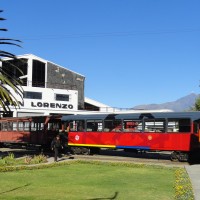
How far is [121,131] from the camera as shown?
1063 inches

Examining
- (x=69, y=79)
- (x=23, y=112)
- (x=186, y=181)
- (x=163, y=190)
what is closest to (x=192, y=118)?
(x=186, y=181)

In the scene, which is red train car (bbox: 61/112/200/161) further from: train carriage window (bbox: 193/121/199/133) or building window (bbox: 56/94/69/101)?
building window (bbox: 56/94/69/101)

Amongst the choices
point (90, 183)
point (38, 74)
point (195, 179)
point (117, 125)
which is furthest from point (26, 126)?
point (38, 74)

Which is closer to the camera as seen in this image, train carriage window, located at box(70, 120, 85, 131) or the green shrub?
the green shrub

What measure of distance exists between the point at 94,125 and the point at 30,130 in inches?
292

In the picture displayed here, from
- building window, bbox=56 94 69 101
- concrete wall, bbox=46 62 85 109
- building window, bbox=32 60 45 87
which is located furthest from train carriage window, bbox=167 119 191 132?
concrete wall, bbox=46 62 85 109

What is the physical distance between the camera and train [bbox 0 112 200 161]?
23.8 metres

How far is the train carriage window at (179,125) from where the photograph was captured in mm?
23547

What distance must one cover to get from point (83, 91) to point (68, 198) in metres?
66.4

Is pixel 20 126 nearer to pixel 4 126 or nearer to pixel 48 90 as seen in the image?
pixel 4 126

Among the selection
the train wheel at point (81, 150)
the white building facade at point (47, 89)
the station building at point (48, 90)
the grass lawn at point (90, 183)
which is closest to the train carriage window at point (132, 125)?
the train wheel at point (81, 150)

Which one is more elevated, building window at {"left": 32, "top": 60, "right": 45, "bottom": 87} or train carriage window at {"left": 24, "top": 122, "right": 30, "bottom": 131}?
building window at {"left": 32, "top": 60, "right": 45, "bottom": 87}

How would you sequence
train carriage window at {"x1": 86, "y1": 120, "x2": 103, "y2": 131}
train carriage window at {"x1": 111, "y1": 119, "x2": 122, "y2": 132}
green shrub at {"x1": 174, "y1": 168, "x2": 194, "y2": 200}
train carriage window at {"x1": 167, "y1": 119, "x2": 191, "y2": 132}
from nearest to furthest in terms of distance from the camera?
green shrub at {"x1": 174, "y1": 168, "x2": 194, "y2": 200}, train carriage window at {"x1": 167, "y1": 119, "x2": 191, "y2": 132}, train carriage window at {"x1": 111, "y1": 119, "x2": 122, "y2": 132}, train carriage window at {"x1": 86, "y1": 120, "x2": 103, "y2": 131}

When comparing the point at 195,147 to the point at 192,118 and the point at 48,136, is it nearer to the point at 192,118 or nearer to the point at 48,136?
the point at 192,118
